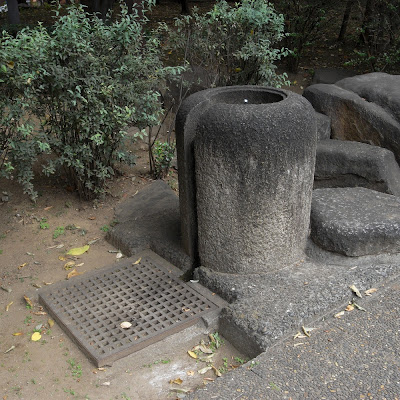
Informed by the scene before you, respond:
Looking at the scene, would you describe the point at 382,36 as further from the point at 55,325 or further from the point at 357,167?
the point at 55,325

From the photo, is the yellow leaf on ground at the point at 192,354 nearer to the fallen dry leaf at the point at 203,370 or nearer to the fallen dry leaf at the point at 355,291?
the fallen dry leaf at the point at 203,370

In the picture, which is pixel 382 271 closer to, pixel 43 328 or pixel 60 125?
pixel 43 328

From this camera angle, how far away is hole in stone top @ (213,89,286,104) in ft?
12.6

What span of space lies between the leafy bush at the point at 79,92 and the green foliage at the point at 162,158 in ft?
1.72

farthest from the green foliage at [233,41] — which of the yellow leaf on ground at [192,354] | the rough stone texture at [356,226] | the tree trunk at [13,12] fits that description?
the tree trunk at [13,12]

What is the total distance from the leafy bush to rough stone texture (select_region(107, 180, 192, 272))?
382 millimetres

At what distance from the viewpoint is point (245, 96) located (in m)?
3.92

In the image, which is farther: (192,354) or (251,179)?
(251,179)

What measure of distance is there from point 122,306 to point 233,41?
3266mm

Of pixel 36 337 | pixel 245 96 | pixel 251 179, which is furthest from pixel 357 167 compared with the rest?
pixel 36 337

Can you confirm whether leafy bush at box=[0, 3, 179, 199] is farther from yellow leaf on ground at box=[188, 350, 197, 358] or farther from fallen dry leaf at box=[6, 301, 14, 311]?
yellow leaf on ground at box=[188, 350, 197, 358]

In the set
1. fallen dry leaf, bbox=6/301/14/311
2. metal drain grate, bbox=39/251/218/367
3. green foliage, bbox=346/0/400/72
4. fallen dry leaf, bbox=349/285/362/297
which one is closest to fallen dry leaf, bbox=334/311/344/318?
fallen dry leaf, bbox=349/285/362/297

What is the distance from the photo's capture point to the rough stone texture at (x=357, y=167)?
465 cm

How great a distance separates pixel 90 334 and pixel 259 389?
110 cm
